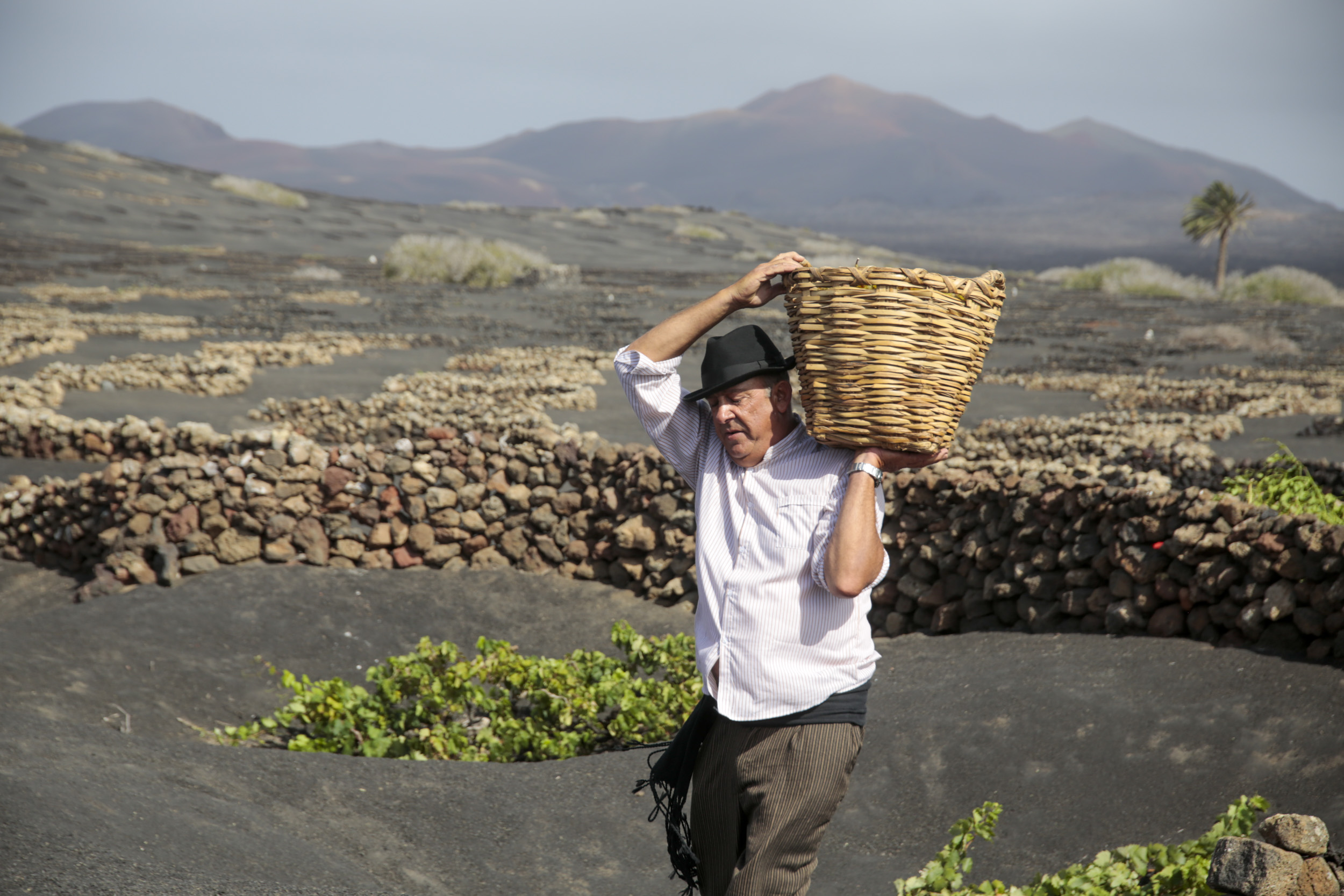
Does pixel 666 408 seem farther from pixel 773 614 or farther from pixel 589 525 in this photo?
pixel 589 525


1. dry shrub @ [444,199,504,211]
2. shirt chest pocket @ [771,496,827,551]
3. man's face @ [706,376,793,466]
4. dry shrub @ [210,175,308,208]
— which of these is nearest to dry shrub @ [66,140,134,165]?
dry shrub @ [210,175,308,208]

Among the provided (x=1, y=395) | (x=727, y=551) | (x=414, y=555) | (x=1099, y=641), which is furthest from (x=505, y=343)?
(x=727, y=551)

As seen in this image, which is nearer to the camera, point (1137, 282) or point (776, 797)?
point (776, 797)

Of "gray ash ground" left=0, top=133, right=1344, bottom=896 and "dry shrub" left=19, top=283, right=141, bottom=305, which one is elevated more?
"dry shrub" left=19, top=283, right=141, bottom=305

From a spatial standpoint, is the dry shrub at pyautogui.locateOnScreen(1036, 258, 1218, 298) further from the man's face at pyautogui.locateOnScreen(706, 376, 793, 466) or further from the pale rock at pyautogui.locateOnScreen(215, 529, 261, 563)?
the man's face at pyautogui.locateOnScreen(706, 376, 793, 466)

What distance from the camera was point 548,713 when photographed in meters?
4.90

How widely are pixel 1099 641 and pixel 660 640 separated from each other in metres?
2.34

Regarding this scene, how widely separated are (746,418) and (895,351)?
416 mm

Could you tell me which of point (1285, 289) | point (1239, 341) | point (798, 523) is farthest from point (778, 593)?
point (1285, 289)

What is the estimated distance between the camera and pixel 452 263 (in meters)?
38.2

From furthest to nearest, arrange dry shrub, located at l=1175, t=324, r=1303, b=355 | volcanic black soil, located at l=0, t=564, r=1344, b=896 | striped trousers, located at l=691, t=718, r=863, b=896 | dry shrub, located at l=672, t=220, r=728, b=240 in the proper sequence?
dry shrub, located at l=672, t=220, r=728, b=240
dry shrub, located at l=1175, t=324, r=1303, b=355
volcanic black soil, located at l=0, t=564, r=1344, b=896
striped trousers, located at l=691, t=718, r=863, b=896

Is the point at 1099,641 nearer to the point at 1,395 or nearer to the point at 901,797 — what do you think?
the point at 901,797

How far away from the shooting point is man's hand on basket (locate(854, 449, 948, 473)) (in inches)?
97.7

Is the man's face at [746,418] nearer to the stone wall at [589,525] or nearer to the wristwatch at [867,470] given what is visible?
the wristwatch at [867,470]
